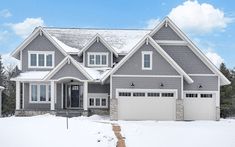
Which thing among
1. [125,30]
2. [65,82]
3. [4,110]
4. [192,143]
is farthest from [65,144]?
[4,110]

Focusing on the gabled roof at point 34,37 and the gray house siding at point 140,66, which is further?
the gabled roof at point 34,37

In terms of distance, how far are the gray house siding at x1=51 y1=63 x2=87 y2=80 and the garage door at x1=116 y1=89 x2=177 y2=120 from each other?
320cm

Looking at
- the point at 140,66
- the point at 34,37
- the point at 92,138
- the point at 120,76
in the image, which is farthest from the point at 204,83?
the point at 92,138

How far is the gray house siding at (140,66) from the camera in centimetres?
2808

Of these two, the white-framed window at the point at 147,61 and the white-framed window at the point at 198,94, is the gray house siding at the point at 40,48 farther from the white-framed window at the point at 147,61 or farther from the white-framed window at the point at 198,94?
the white-framed window at the point at 198,94

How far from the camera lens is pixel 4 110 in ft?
148

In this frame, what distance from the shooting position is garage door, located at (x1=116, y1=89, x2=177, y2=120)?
28.3 meters

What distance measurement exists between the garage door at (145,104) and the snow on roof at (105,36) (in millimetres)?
4904

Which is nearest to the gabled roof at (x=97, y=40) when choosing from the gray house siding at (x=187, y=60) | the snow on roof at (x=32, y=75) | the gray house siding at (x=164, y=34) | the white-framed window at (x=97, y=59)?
the white-framed window at (x=97, y=59)

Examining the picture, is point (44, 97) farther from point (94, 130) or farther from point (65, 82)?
point (94, 130)

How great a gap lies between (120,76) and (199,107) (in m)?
6.62

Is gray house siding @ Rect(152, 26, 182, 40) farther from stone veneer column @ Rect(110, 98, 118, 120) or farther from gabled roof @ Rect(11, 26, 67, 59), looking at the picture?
gabled roof @ Rect(11, 26, 67, 59)

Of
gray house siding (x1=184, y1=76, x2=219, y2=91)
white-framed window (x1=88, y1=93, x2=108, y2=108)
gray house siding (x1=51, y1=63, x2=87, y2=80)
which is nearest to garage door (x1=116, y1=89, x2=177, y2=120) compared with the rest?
gray house siding (x1=184, y1=76, x2=219, y2=91)

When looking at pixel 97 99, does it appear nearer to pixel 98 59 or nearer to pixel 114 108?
pixel 98 59
